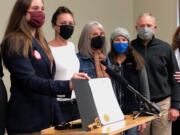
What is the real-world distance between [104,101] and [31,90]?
1.35 ft

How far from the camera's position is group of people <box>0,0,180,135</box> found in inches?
70.3

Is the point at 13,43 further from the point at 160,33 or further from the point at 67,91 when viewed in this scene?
the point at 160,33

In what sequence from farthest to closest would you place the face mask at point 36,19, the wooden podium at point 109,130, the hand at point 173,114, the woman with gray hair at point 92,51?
the hand at point 173,114, the woman with gray hair at point 92,51, the face mask at point 36,19, the wooden podium at point 109,130

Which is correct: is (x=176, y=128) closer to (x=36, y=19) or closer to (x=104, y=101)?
(x=104, y=101)

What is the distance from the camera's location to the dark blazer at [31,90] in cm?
176

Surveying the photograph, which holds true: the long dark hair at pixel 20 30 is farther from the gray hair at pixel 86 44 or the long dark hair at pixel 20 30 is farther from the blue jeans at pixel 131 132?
the blue jeans at pixel 131 132

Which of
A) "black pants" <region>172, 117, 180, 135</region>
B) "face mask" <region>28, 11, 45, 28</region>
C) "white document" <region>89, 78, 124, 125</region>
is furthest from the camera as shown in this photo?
"black pants" <region>172, 117, 180, 135</region>

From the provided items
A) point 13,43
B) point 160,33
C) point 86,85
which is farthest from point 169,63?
point 160,33

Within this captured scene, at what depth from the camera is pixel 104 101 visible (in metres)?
1.81

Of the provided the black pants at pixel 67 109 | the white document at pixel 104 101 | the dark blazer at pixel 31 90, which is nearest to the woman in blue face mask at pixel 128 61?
the black pants at pixel 67 109

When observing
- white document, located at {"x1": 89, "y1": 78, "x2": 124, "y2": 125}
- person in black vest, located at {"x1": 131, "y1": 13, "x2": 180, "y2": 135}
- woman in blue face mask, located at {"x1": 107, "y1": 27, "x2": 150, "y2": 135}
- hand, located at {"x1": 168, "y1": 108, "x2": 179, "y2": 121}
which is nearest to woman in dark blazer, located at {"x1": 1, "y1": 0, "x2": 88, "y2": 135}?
white document, located at {"x1": 89, "y1": 78, "x2": 124, "y2": 125}

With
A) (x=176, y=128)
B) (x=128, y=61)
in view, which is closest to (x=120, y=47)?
(x=128, y=61)

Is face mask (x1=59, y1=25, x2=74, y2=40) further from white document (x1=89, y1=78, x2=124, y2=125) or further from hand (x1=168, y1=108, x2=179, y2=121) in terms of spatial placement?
hand (x1=168, y1=108, x2=179, y2=121)

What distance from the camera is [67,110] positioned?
2.36 meters
